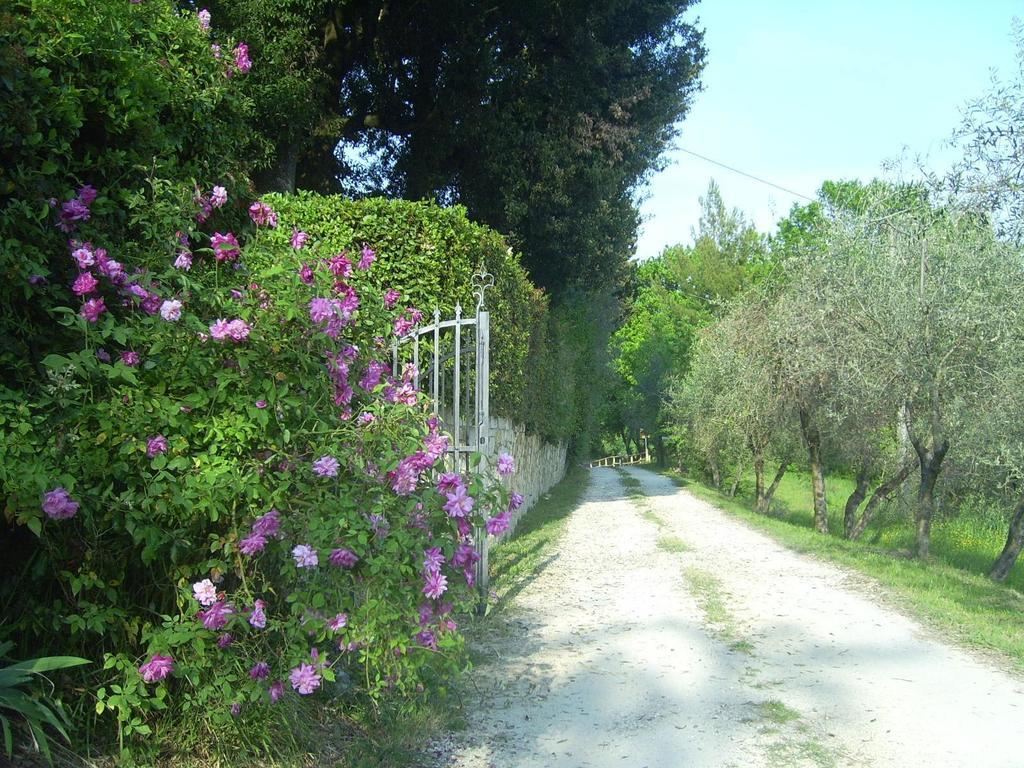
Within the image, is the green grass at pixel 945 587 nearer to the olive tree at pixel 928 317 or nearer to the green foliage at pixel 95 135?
the olive tree at pixel 928 317

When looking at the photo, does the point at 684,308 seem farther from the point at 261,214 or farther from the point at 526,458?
the point at 261,214

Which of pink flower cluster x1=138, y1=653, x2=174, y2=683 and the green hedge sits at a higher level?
the green hedge

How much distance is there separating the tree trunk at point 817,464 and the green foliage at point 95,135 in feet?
49.3

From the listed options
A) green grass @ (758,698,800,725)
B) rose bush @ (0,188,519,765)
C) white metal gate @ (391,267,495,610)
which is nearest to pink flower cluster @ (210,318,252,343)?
rose bush @ (0,188,519,765)

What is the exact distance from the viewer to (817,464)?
58.6 feet

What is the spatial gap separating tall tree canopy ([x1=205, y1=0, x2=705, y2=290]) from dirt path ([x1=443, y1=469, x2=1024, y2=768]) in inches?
312

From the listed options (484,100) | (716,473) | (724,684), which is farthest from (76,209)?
(716,473)

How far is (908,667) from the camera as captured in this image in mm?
5859

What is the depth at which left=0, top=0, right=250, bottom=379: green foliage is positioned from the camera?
3.17 metres

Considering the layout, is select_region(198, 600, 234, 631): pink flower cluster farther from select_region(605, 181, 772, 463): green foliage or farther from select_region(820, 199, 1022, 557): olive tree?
select_region(605, 181, 772, 463): green foliage

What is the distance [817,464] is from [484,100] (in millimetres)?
10382

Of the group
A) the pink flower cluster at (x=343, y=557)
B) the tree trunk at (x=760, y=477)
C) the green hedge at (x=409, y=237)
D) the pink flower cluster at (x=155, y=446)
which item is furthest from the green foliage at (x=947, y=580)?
the pink flower cluster at (x=155, y=446)

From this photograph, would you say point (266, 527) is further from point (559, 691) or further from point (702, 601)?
point (702, 601)

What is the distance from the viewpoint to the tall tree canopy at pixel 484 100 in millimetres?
12555
